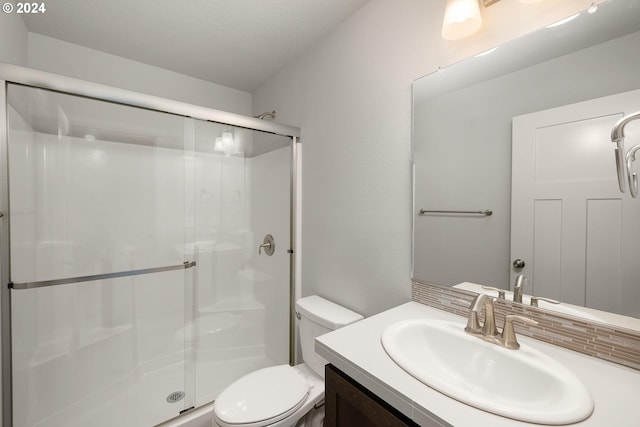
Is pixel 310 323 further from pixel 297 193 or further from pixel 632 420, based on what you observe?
pixel 632 420

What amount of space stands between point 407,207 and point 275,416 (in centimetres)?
108

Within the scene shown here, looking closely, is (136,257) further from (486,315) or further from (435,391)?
(486,315)

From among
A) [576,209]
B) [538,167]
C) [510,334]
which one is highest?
[538,167]

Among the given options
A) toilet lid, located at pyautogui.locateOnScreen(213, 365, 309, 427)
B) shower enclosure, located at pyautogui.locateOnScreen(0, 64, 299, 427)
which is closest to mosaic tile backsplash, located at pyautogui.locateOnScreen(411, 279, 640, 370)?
toilet lid, located at pyautogui.locateOnScreen(213, 365, 309, 427)

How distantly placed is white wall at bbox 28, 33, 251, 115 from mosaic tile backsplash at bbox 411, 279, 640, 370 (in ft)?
7.74

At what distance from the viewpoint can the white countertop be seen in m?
0.56

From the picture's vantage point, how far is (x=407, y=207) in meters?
1.25

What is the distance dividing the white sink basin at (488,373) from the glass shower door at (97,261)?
1490 mm

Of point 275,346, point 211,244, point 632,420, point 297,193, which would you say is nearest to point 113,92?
point 211,244

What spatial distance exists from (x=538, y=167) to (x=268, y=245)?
1.62m

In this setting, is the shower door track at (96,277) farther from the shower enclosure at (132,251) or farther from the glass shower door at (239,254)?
the glass shower door at (239,254)

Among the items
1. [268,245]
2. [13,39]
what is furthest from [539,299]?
[13,39]

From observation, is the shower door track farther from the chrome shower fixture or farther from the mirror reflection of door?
the chrome shower fixture

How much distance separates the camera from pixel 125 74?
6.33ft
